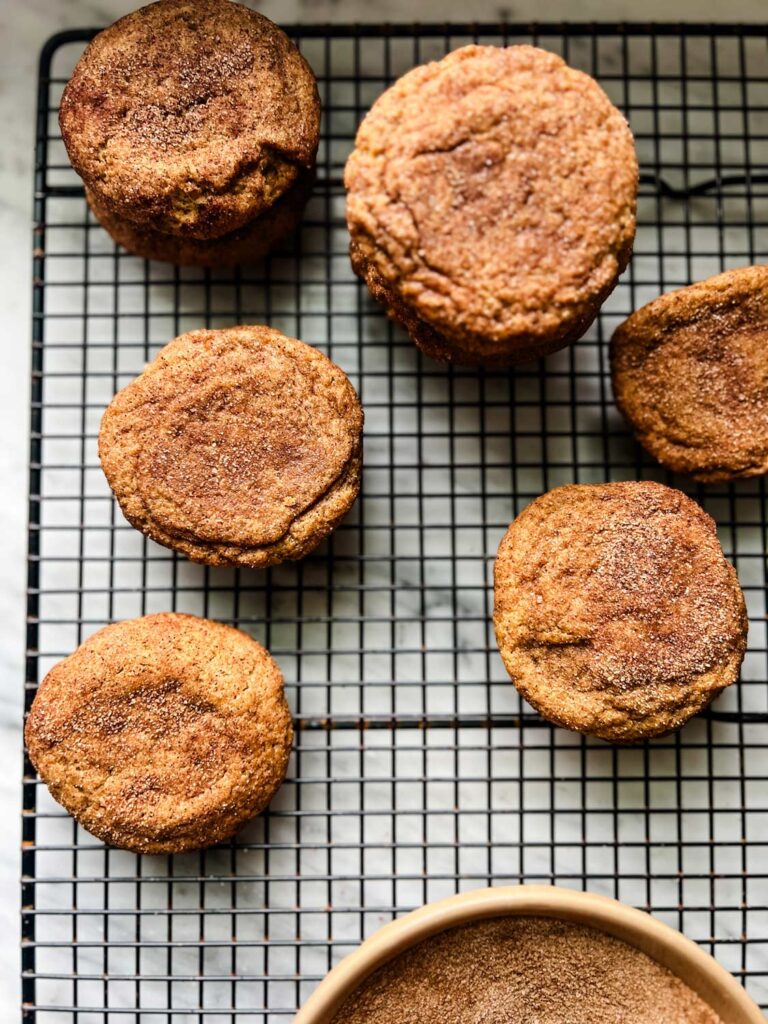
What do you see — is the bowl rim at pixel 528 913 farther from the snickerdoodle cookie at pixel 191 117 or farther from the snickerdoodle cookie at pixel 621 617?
the snickerdoodle cookie at pixel 191 117

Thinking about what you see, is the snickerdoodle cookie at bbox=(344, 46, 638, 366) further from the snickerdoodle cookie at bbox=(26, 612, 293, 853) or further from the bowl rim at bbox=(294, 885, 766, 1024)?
the bowl rim at bbox=(294, 885, 766, 1024)

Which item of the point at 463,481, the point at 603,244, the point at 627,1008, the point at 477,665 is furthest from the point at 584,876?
the point at 603,244

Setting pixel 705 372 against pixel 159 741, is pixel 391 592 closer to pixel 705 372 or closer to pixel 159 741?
pixel 159 741

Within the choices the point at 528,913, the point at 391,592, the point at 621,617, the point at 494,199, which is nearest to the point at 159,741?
the point at 391,592

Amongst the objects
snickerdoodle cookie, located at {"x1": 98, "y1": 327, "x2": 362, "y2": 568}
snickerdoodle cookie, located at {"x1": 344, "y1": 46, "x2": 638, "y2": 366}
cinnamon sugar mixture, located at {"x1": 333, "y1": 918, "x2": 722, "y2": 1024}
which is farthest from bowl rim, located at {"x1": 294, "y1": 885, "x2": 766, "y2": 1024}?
snickerdoodle cookie, located at {"x1": 344, "y1": 46, "x2": 638, "y2": 366}

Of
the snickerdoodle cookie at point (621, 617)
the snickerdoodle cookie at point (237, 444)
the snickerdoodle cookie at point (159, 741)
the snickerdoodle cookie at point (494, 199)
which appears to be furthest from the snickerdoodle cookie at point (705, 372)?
the snickerdoodle cookie at point (159, 741)

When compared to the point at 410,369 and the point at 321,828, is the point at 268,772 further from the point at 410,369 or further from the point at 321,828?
the point at 410,369
